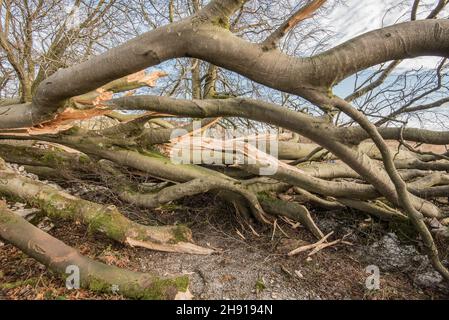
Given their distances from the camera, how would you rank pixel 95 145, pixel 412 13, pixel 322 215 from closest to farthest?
pixel 412 13, pixel 95 145, pixel 322 215

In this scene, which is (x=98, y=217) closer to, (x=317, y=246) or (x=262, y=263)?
(x=262, y=263)

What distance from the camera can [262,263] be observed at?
351cm

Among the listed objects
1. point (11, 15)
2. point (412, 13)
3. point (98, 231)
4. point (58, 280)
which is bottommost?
point (58, 280)

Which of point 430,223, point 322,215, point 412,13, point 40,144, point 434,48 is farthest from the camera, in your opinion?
point 40,144

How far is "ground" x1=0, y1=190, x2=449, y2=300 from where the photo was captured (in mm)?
3004

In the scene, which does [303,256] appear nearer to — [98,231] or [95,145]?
[98,231]

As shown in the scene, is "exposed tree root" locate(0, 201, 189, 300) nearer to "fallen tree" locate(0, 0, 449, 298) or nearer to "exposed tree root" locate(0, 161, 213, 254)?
"fallen tree" locate(0, 0, 449, 298)

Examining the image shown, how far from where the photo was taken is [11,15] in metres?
5.60

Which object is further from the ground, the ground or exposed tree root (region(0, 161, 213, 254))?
exposed tree root (region(0, 161, 213, 254))

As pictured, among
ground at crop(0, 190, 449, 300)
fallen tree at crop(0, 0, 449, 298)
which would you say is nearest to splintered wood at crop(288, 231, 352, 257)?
ground at crop(0, 190, 449, 300)

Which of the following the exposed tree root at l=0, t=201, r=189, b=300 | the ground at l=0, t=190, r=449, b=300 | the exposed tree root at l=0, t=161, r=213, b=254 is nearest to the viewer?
the exposed tree root at l=0, t=201, r=189, b=300

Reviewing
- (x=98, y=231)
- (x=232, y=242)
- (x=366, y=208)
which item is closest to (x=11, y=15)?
(x=98, y=231)

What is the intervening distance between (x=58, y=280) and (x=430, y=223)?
434cm

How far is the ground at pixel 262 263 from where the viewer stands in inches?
118
